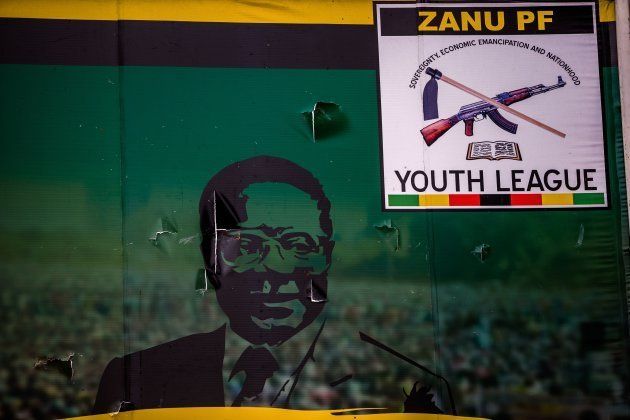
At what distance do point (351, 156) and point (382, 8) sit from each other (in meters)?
0.75

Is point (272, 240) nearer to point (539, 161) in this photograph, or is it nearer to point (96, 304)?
point (96, 304)

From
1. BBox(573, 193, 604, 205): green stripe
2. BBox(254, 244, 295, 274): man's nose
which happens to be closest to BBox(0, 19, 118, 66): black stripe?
BBox(254, 244, 295, 274): man's nose

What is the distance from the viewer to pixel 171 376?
3.41 metres

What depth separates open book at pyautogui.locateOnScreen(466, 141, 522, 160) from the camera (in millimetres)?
3611

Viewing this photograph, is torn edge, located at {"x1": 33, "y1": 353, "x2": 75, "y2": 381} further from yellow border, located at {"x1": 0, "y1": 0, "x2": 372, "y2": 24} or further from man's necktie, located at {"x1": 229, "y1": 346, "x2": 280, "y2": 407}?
yellow border, located at {"x1": 0, "y1": 0, "x2": 372, "y2": 24}

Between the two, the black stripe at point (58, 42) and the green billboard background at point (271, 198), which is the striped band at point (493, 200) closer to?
the green billboard background at point (271, 198)

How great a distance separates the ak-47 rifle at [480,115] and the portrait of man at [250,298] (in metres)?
0.61

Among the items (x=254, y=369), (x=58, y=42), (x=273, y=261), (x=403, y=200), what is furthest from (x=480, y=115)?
(x=58, y=42)

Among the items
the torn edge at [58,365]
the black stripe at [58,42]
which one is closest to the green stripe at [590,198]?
the black stripe at [58,42]

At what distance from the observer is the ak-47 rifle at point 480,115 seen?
3.61m

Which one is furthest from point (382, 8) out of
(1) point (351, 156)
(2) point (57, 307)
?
(2) point (57, 307)

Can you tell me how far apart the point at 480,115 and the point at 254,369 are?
162 cm

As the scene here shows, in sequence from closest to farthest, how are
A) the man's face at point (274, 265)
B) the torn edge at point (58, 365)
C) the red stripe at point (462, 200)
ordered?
1. the torn edge at point (58, 365)
2. the man's face at point (274, 265)
3. the red stripe at point (462, 200)

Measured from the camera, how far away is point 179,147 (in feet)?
11.6
